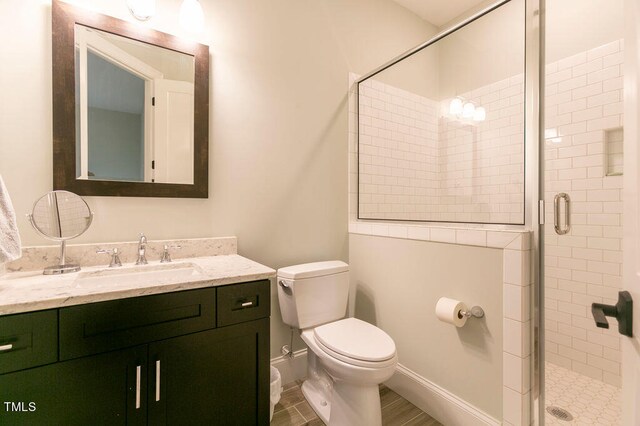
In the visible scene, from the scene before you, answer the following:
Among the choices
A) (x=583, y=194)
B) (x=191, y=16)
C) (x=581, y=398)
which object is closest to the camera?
(x=191, y=16)

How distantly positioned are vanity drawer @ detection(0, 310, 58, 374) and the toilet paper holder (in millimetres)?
1613

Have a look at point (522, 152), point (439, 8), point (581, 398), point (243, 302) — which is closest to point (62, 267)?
point (243, 302)

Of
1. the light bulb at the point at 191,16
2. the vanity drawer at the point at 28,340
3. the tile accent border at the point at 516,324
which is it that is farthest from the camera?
the light bulb at the point at 191,16

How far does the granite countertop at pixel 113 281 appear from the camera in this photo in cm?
88

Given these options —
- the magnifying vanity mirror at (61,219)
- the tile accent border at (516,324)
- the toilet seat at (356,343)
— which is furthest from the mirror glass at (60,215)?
the tile accent border at (516,324)

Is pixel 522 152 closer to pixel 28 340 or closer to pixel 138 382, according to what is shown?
pixel 138 382

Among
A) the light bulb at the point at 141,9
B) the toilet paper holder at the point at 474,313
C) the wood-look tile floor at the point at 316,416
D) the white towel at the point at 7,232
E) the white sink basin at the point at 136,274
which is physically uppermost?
the light bulb at the point at 141,9

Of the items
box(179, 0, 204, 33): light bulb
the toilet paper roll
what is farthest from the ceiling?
the toilet paper roll

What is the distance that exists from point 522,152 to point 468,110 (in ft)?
2.00

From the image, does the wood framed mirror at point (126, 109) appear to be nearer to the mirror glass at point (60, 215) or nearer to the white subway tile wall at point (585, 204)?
the mirror glass at point (60, 215)

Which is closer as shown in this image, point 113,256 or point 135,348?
point 135,348

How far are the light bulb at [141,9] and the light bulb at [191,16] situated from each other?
13cm

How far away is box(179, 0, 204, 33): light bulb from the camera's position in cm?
148

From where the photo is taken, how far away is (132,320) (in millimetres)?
977
